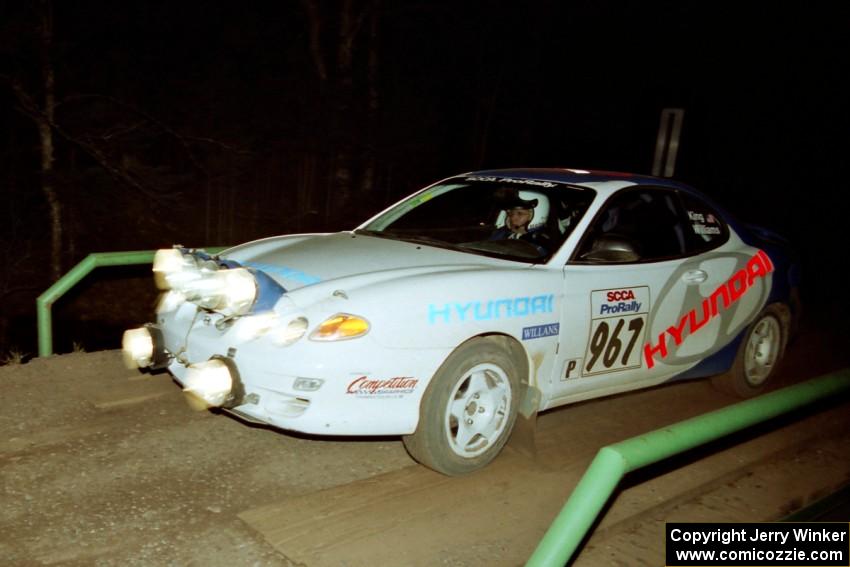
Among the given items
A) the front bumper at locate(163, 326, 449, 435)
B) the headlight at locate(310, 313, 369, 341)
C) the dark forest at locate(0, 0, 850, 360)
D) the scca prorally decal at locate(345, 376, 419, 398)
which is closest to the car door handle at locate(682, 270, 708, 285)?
the front bumper at locate(163, 326, 449, 435)

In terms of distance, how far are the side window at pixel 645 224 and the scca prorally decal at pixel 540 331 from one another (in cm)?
68

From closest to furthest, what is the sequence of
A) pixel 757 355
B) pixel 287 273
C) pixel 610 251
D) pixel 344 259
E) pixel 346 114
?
pixel 287 273
pixel 344 259
pixel 610 251
pixel 757 355
pixel 346 114

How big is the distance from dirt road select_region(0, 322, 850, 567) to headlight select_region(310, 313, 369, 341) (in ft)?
2.93

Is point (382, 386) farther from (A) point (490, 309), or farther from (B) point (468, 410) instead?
(A) point (490, 309)

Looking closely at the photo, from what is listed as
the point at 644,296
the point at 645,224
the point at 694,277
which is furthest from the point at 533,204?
the point at 694,277

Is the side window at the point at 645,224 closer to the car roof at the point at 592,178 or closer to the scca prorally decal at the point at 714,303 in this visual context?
the car roof at the point at 592,178

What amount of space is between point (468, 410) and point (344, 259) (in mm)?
1217

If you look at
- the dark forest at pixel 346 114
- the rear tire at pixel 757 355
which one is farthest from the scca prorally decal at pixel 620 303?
the dark forest at pixel 346 114

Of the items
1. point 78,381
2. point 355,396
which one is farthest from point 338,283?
point 78,381

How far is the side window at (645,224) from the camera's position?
4.99 m

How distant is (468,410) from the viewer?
424cm

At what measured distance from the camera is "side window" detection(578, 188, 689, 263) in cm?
499

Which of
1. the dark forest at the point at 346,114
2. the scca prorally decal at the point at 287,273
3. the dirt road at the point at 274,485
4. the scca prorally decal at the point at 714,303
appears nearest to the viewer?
the dirt road at the point at 274,485

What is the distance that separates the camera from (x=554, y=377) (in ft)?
15.0
